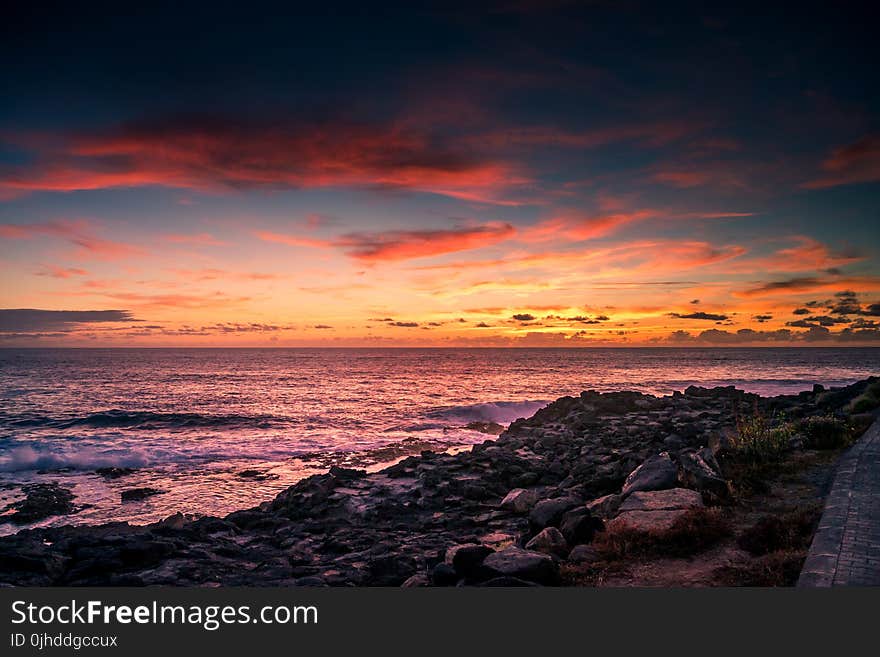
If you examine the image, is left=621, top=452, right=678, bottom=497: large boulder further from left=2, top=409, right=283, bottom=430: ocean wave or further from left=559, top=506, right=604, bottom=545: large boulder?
left=2, top=409, right=283, bottom=430: ocean wave

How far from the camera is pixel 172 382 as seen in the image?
70312 millimetres

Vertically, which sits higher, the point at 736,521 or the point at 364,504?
the point at 736,521

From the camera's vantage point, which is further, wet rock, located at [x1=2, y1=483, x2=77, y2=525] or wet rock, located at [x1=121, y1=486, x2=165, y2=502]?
wet rock, located at [x1=121, y1=486, x2=165, y2=502]

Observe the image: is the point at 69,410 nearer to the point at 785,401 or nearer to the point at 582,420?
the point at 582,420

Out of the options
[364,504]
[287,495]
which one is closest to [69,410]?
[287,495]

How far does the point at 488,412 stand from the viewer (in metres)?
43.2

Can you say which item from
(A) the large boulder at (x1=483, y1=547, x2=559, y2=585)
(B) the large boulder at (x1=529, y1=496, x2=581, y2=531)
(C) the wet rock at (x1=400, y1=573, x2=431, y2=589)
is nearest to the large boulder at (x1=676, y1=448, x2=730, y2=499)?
(B) the large boulder at (x1=529, y1=496, x2=581, y2=531)

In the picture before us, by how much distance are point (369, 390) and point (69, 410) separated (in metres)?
28.7

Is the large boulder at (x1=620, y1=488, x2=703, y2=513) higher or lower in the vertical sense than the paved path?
lower

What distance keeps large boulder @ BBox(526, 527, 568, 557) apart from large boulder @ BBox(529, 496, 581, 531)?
1327 millimetres

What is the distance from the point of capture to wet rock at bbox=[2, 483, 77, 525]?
1576 cm

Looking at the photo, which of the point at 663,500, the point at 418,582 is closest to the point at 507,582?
the point at 418,582

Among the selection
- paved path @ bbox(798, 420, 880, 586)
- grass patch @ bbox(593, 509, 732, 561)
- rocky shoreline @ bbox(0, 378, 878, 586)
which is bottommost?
rocky shoreline @ bbox(0, 378, 878, 586)

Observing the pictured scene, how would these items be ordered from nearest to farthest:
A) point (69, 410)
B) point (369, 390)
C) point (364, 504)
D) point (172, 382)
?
1. point (364, 504)
2. point (69, 410)
3. point (369, 390)
4. point (172, 382)
